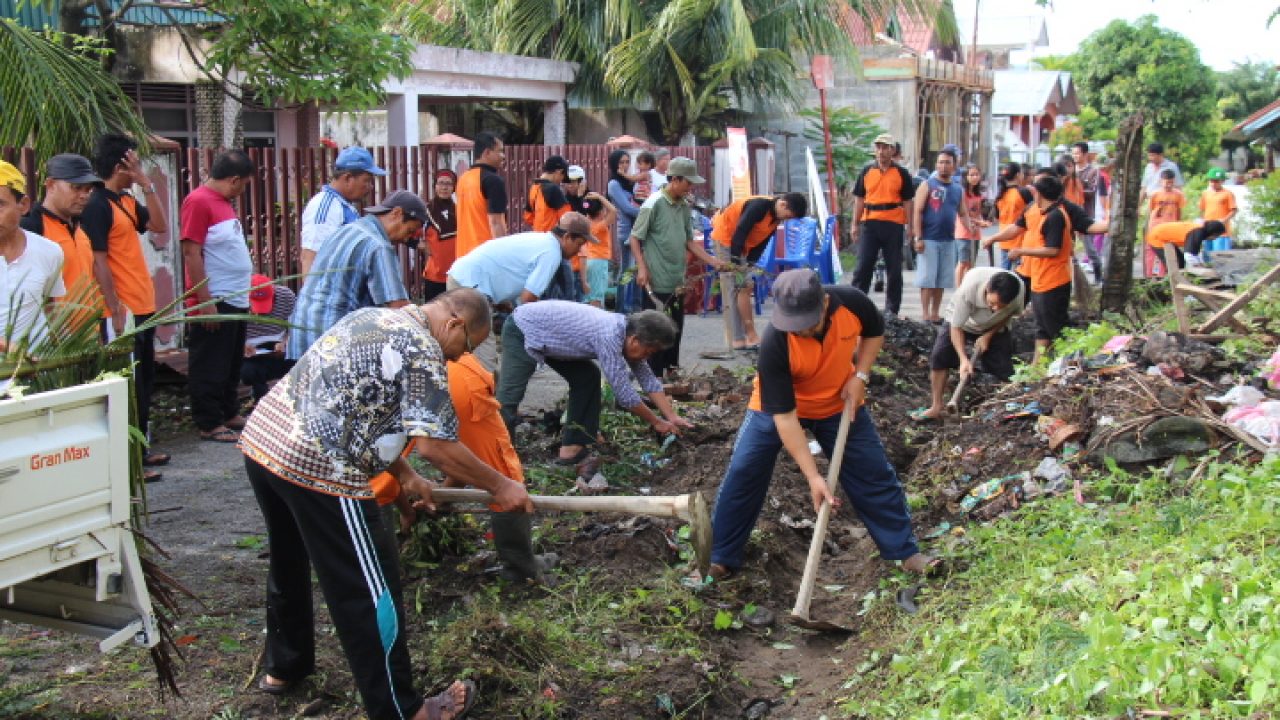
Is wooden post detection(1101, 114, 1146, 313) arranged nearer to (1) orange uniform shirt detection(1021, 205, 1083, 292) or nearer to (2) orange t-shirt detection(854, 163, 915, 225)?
(2) orange t-shirt detection(854, 163, 915, 225)

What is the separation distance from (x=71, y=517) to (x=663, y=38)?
1679cm

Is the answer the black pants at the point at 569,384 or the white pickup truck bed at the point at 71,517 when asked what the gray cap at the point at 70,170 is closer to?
the black pants at the point at 569,384

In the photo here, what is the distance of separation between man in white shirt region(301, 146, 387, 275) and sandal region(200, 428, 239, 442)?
1.52 meters

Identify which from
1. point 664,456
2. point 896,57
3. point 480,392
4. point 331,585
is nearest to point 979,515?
point 664,456

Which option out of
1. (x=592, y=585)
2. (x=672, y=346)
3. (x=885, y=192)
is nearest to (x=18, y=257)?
(x=592, y=585)

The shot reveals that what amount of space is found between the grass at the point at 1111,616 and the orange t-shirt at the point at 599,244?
19.3 ft

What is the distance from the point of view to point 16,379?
12.1 feet

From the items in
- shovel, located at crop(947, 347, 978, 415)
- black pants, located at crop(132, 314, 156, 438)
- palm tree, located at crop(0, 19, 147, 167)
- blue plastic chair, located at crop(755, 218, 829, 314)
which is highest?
palm tree, located at crop(0, 19, 147, 167)

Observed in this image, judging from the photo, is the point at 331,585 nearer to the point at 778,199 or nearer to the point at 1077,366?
the point at 1077,366

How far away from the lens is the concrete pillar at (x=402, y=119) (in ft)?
52.0

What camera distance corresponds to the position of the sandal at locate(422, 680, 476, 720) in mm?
4180

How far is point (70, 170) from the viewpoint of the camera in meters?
5.94

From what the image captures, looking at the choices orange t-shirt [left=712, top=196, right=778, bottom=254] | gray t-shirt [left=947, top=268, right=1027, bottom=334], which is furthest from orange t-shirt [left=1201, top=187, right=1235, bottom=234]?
gray t-shirt [left=947, top=268, right=1027, bottom=334]

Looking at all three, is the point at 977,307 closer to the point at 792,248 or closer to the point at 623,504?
the point at 623,504
